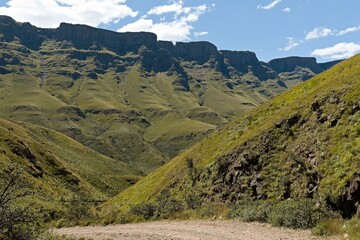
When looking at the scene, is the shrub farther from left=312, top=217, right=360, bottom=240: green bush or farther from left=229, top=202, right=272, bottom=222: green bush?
left=312, top=217, right=360, bottom=240: green bush

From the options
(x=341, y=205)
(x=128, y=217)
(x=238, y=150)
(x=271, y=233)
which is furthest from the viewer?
(x=238, y=150)

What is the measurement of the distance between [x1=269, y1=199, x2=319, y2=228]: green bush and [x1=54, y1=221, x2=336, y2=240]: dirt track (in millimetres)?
626

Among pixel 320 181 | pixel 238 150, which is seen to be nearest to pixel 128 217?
pixel 238 150

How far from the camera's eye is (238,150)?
37844 millimetres

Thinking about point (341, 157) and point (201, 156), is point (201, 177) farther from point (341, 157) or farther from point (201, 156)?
point (341, 157)

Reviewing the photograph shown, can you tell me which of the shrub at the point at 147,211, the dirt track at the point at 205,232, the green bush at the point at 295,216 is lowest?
the shrub at the point at 147,211

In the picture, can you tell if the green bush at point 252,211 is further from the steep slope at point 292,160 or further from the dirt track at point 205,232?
the steep slope at point 292,160

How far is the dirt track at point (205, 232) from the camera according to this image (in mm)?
19625

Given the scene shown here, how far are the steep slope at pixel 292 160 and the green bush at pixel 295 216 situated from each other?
2000 millimetres

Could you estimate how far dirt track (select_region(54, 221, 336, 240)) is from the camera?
19625mm

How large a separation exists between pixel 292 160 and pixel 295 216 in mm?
9697

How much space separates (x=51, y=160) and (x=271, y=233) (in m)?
108

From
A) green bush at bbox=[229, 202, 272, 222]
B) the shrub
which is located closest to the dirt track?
green bush at bbox=[229, 202, 272, 222]

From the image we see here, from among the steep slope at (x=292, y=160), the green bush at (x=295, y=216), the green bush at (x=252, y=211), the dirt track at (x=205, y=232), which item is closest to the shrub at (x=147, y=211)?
the steep slope at (x=292, y=160)
